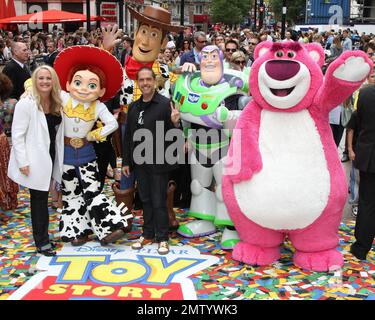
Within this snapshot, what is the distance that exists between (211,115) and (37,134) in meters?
1.49

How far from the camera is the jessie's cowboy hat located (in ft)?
15.1

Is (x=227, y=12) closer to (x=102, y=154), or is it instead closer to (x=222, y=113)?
(x=102, y=154)

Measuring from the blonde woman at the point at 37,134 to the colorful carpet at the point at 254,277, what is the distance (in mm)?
529

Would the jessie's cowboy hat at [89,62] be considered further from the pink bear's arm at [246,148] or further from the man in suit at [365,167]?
the man in suit at [365,167]

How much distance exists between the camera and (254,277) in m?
4.19

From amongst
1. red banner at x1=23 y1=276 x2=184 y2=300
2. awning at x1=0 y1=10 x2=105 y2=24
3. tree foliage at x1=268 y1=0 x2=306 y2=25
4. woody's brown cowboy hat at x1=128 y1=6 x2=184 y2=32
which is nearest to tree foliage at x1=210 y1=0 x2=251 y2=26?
tree foliage at x1=268 y1=0 x2=306 y2=25

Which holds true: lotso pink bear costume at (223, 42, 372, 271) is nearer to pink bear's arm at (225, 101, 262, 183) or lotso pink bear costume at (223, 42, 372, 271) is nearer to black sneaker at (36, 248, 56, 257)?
pink bear's arm at (225, 101, 262, 183)

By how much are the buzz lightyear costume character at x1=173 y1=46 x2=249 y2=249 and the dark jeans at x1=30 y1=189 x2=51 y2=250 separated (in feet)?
4.56

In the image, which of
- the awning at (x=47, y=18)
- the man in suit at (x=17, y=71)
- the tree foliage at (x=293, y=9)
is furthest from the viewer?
the tree foliage at (x=293, y=9)

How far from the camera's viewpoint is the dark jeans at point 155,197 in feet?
15.1

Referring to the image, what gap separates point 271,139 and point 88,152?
1673 mm

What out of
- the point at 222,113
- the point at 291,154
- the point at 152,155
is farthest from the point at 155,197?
the point at 291,154

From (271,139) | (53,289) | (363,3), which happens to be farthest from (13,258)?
(363,3)

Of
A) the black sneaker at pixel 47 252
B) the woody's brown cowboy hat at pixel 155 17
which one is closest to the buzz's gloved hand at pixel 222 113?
the woody's brown cowboy hat at pixel 155 17
